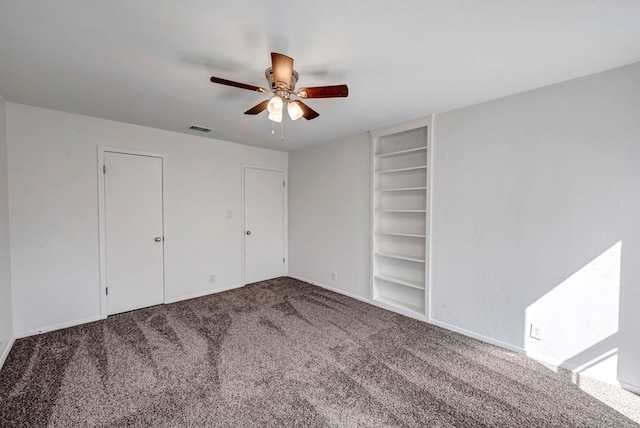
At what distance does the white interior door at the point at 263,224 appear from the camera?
452 centimetres

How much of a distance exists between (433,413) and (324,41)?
248 cm

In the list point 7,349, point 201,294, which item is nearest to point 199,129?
point 201,294

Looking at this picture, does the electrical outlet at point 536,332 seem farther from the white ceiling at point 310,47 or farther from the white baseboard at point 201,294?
the white baseboard at point 201,294

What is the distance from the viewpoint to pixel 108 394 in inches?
75.2

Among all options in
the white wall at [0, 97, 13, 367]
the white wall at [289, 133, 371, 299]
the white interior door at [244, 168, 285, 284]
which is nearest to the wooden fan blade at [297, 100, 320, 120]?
the white wall at [289, 133, 371, 299]

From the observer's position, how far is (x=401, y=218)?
3.51 m

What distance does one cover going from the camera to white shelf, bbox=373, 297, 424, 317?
3216mm

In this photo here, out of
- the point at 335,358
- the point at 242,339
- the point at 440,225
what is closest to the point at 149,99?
the point at 242,339

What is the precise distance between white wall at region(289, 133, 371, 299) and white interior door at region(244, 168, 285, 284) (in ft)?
0.72

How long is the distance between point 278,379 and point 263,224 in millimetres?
2934

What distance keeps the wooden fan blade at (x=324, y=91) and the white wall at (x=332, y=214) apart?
1940mm

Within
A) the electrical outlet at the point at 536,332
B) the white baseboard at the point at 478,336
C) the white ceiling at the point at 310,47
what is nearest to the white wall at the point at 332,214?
the white baseboard at the point at 478,336

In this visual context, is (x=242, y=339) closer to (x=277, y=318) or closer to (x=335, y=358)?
(x=277, y=318)

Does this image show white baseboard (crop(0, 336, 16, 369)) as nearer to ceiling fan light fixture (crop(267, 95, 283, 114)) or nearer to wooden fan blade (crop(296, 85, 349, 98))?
ceiling fan light fixture (crop(267, 95, 283, 114))
